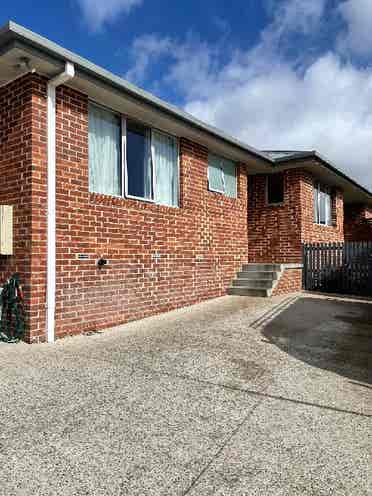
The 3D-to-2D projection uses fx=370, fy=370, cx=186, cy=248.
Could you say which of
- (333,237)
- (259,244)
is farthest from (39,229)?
(333,237)

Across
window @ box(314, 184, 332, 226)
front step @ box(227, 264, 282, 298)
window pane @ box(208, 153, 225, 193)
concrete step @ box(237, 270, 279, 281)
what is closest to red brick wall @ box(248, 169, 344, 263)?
window @ box(314, 184, 332, 226)

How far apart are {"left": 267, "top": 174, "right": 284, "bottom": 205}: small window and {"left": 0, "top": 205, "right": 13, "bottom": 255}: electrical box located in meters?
8.68

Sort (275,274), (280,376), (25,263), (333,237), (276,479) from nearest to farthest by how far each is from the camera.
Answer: (276,479) → (280,376) → (25,263) → (275,274) → (333,237)

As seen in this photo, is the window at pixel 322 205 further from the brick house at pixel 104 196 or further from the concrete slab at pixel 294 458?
the concrete slab at pixel 294 458

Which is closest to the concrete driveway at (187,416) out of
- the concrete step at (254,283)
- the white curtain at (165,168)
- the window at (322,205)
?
the white curtain at (165,168)

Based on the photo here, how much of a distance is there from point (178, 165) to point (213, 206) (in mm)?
1539

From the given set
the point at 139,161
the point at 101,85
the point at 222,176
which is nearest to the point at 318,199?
the point at 222,176

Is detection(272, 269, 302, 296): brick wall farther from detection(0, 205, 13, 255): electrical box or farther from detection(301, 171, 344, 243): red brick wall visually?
detection(0, 205, 13, 255): electrical box

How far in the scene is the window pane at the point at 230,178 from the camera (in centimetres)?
984

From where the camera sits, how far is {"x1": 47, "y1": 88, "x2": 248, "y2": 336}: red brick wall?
5543mm

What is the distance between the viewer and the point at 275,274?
9727 millimetres

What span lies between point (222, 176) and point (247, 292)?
10.0ft

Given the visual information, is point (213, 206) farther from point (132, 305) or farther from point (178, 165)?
point (132, 305)

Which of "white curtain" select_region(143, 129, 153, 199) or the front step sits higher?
→ "white curtain" select_region(143, 129, 153, 199)
